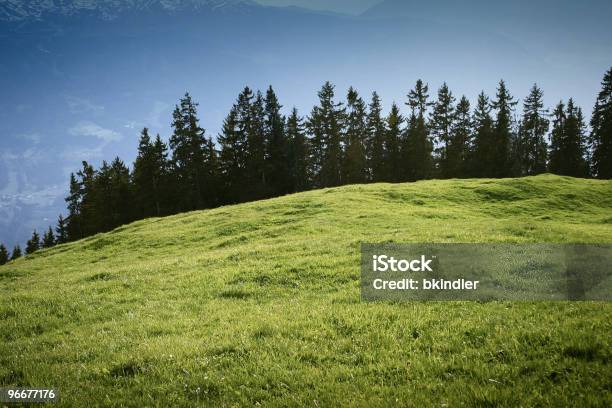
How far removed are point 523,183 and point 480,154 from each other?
1450 inches

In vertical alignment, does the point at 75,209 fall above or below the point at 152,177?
below

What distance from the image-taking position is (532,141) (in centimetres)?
8488

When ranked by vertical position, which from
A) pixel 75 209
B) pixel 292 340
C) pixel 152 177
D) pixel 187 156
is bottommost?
pixel 292 340

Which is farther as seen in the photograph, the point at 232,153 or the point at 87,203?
the point at 87,203

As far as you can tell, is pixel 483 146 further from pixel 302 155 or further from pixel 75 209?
pixel 75 209

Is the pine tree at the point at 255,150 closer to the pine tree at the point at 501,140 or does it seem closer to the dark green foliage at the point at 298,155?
the dark green foliage at the point at 298,155

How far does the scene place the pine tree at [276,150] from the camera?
72062 millimetres

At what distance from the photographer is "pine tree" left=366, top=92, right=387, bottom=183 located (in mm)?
74938

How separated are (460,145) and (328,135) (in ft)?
93.4

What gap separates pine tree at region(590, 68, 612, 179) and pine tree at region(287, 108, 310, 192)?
2282 inches

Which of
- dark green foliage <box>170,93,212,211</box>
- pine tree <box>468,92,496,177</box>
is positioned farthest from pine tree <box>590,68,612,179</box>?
dark green foliage <box>170,93,212,211</box>

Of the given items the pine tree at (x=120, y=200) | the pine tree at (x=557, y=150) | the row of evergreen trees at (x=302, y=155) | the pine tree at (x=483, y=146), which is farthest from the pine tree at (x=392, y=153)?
the pine tree at (x=120, y=200)

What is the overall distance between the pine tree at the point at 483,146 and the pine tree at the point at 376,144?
60.1ft

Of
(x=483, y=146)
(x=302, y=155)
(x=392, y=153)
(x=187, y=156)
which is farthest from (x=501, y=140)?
(x=187, y=156)
